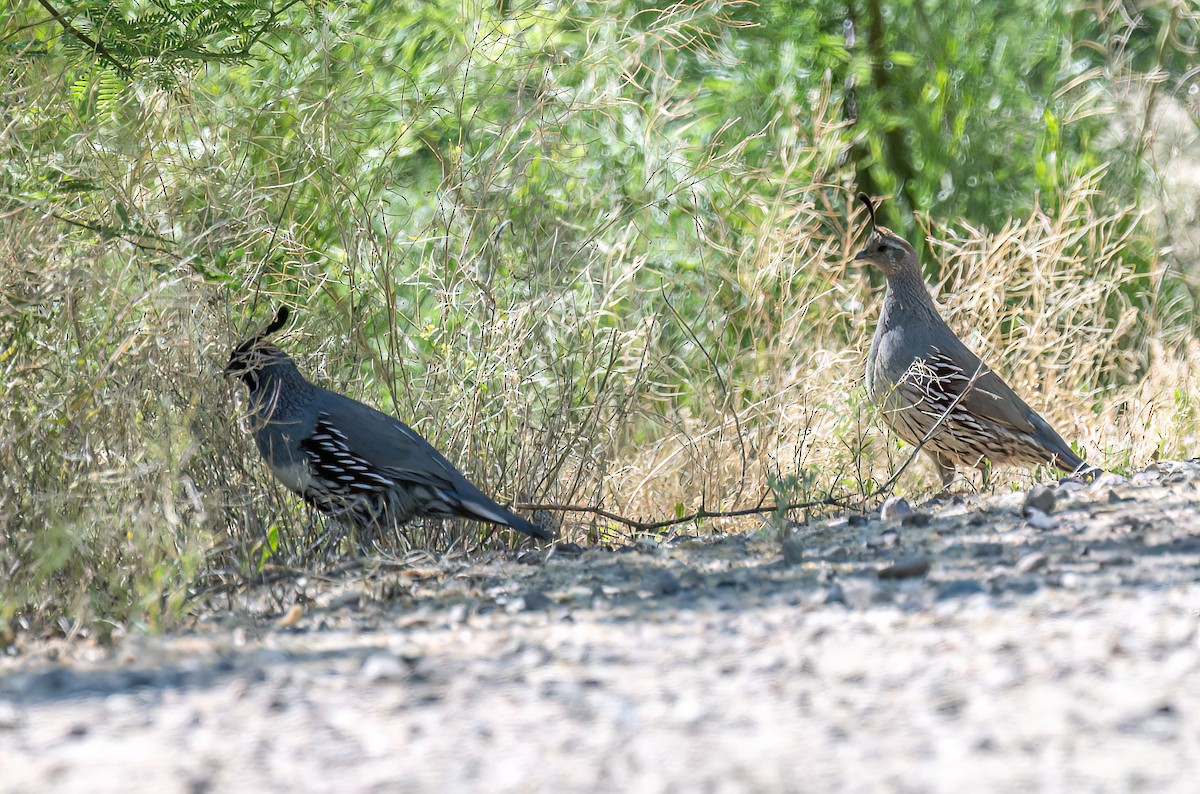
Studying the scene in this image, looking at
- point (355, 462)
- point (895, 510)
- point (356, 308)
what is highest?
point (356, 308)

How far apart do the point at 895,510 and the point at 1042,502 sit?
50 centimetres

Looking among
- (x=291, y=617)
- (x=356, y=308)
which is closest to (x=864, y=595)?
(x=291, y=617)

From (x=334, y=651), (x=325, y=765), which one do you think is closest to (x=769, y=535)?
(x=334, y=651)

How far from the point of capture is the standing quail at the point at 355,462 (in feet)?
15.0

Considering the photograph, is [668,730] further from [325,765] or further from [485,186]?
[485,186]

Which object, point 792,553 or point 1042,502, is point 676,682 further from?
point 1042,502

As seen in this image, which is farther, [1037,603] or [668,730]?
Answer: [1037,603]

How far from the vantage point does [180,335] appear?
4.36m

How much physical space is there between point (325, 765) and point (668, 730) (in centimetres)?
55

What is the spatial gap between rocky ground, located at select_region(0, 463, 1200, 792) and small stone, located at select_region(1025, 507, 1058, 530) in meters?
0.08

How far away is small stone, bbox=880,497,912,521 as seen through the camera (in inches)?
173

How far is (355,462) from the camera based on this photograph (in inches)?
184

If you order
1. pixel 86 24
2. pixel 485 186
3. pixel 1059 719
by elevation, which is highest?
pixel 86 24

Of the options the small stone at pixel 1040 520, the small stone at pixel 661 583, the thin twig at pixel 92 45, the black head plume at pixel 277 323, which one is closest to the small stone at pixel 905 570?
the small stone at pixel 661 583
